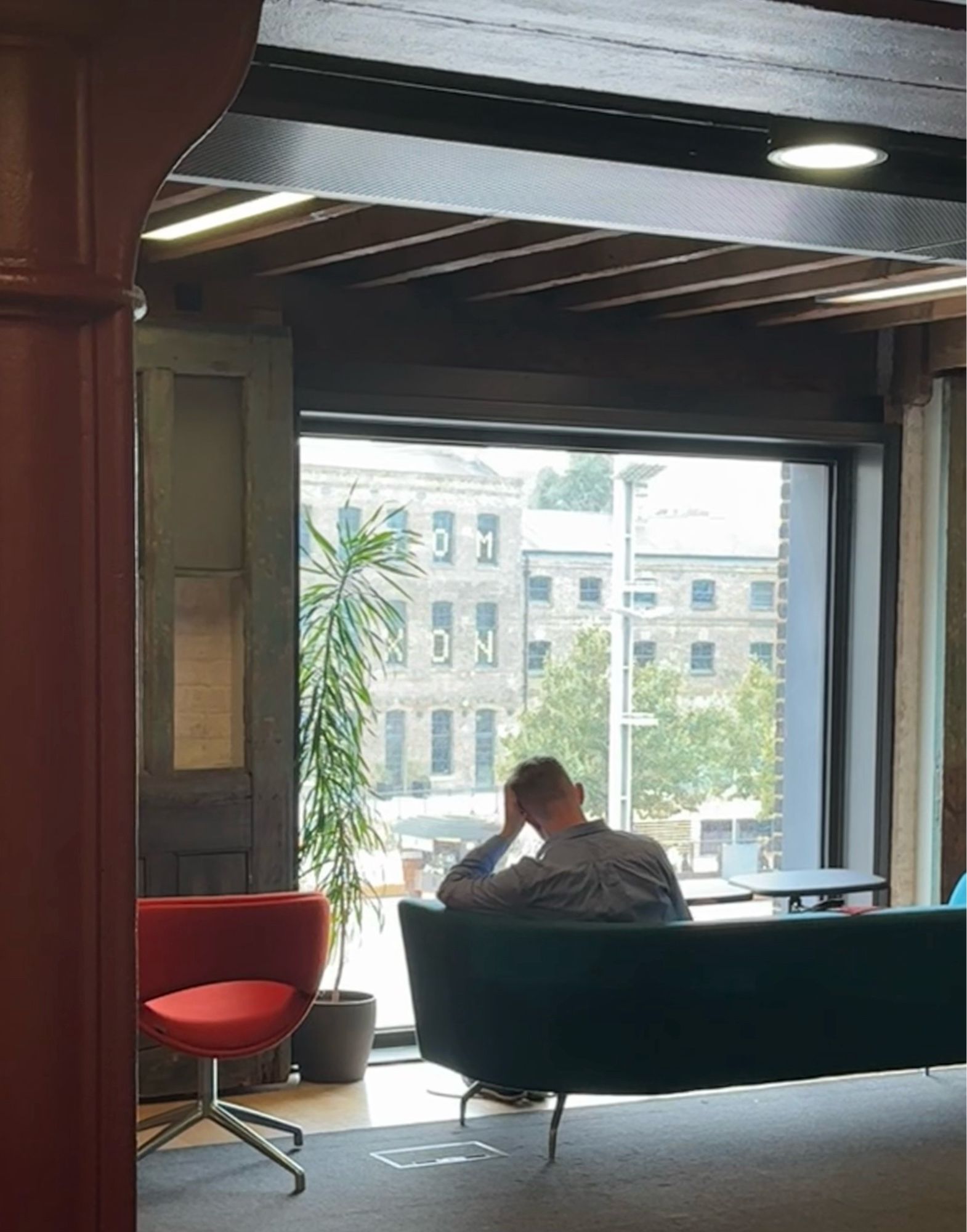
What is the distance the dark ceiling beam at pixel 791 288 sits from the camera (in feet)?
16.9

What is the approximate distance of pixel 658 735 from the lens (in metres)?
6.44

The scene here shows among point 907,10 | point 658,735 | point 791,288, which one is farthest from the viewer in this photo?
point 658,735

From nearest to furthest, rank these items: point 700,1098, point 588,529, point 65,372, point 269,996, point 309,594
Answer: point 65,372 < point 269,996 < point 700,1098 < point 309,594 < point 588,529

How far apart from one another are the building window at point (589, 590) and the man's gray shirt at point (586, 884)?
1.71 meters

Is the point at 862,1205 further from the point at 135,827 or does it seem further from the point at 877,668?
the point at 135,827

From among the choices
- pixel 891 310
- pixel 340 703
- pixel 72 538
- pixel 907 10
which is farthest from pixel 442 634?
pixel 72 538

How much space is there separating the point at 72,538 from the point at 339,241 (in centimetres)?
398

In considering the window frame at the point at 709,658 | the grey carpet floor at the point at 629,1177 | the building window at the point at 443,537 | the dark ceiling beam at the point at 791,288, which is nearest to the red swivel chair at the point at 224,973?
the grey carpet floor at the point at 629,1177

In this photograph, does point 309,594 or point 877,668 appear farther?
point 877,668

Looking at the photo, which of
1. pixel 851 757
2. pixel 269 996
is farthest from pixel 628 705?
pixel 269 996

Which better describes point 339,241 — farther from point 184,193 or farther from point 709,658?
point 709,658

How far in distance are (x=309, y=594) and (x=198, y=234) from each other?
4.48 feet

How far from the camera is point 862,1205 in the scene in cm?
429

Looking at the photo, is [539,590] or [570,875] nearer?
[570,875]
